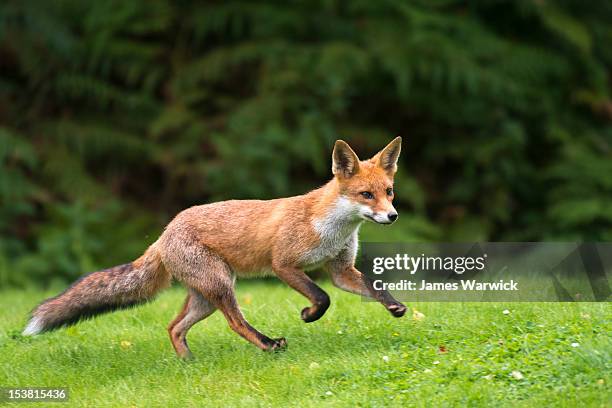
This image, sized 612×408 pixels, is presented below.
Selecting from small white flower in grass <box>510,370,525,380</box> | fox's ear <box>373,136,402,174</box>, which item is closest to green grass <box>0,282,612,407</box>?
small white flower in grass <box>510,370,525,380</box>

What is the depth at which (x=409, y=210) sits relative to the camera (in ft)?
40.5

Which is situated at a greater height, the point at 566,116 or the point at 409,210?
the point at 566,116

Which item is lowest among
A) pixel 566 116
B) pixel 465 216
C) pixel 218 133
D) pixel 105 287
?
pixel 465 216

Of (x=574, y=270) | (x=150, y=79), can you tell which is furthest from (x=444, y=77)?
→ (x=574, y=270)

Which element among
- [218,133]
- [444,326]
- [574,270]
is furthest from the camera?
[218,133]

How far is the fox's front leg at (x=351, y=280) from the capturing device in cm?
633

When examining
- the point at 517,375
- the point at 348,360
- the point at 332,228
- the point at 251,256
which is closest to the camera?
the point at 517,375

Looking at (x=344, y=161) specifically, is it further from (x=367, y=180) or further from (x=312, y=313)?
(x=312, y=313)

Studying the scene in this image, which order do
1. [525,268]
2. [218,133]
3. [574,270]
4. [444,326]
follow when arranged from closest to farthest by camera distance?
[444,326] → [574,270] → [525,268] → [218,133]

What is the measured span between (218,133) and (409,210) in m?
3.00

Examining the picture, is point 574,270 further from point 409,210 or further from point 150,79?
point 150,79

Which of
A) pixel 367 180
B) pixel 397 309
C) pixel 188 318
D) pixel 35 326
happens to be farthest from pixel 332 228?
pixel 35 326

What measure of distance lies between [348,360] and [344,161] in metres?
1.54

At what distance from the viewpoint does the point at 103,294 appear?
21.3 feet
